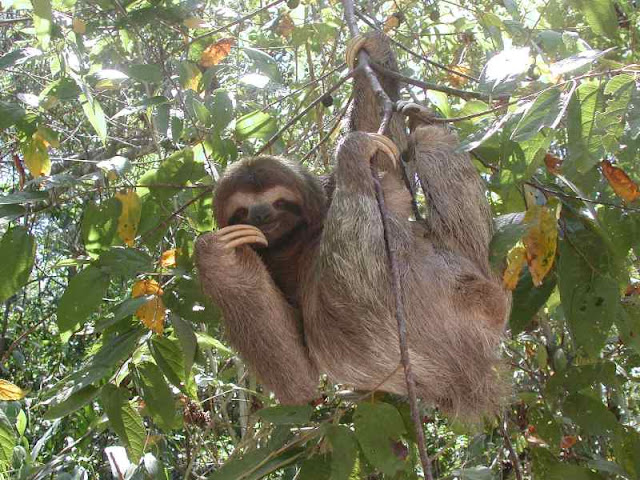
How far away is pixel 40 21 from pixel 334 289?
7.99ft

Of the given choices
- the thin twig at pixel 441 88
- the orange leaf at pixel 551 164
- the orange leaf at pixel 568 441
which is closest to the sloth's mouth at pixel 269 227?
the thin twig at pixel 441 88

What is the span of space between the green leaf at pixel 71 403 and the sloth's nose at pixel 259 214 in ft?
5.39

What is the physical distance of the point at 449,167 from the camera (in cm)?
461

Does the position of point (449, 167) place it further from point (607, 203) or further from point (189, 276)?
point (189, 276)

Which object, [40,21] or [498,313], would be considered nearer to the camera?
[40,21]

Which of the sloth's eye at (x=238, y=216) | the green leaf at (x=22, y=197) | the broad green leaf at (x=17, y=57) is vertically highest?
the broad green leaf at (x=17, y=57)

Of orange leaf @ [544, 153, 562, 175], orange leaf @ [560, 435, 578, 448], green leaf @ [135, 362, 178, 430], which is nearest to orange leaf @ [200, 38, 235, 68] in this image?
green leaf @ [135, 362, 178, 430]

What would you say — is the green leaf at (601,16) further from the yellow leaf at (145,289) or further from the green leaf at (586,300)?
the yellow leaf at (145,289)

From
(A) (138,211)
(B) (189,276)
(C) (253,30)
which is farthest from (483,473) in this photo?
(C) (253,30)

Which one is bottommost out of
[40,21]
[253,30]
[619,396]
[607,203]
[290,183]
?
[619,396]

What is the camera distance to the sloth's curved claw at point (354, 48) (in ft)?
18.5

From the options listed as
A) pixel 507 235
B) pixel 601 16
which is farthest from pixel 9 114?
pixel 601 16

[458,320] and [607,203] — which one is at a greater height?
[607,203]

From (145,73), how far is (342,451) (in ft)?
8.98
